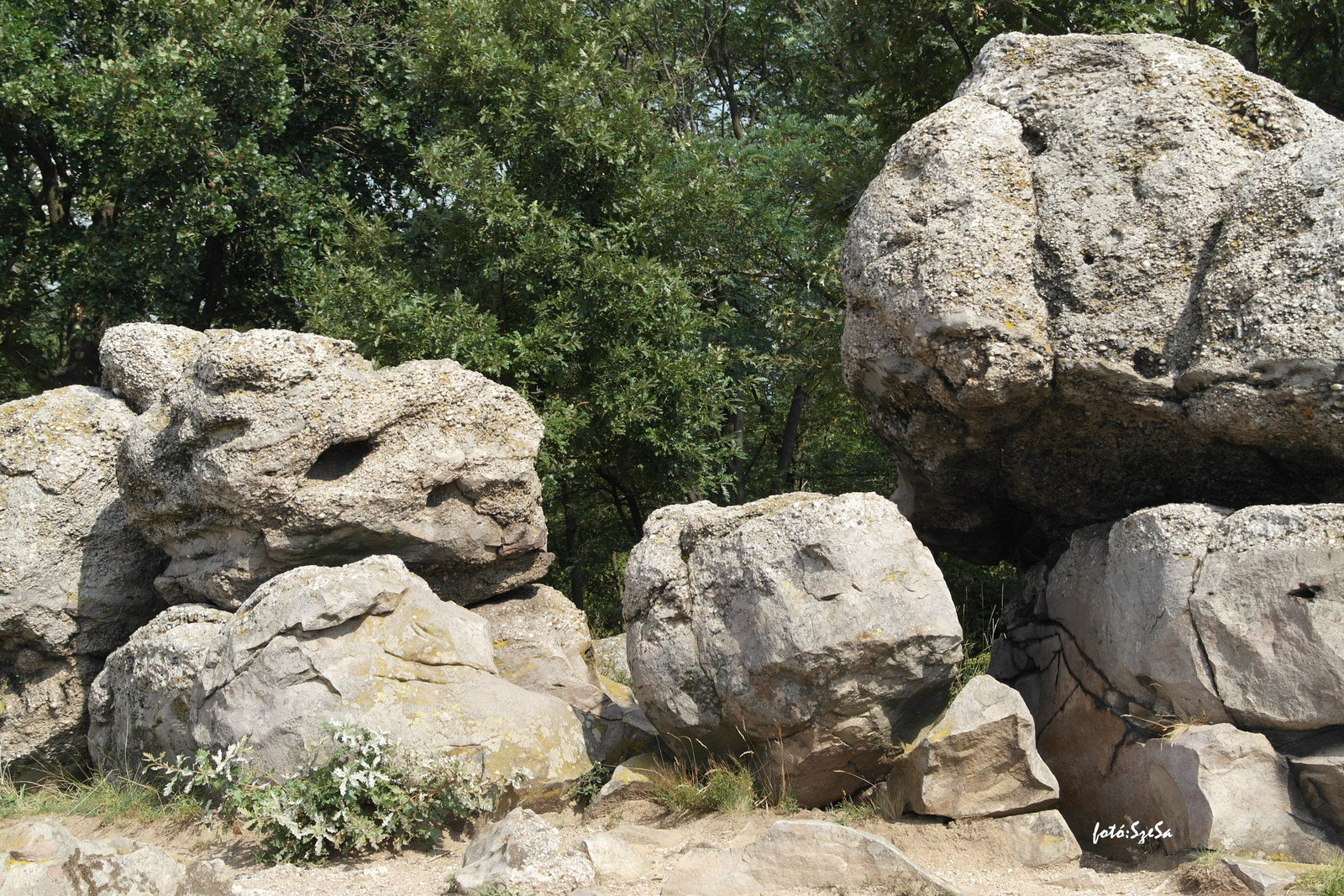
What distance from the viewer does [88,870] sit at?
4438 mm

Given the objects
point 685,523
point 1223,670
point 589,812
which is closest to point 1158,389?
point 1223,670

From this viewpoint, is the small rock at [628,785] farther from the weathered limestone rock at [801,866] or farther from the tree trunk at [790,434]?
the tree trunk at [790,434]

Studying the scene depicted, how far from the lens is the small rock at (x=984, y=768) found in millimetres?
5137

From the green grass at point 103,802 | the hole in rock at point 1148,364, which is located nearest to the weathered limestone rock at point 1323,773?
the hole in rock at point 1148,364

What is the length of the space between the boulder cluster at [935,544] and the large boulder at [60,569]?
0.04 m

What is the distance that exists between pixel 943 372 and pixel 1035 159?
133 cm

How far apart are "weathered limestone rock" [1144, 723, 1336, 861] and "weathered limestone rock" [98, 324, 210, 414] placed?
667cm

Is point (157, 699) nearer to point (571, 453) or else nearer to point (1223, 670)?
point (571, 453)

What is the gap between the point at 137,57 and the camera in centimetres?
1045

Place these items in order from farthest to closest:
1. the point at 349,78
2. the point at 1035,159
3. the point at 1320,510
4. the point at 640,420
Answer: the point at 349,78 < the point at 640,420 < the point at 1035,159 < the point at 1320,510

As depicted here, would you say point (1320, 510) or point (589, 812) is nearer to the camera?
point (1320, 510)

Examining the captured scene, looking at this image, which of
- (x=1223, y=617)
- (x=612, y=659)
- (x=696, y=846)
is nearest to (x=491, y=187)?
(x=612, y=659)

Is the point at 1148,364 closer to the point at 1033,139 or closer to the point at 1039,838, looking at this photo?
the point at 1033,139

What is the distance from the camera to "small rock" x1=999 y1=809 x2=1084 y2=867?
16.1 ft
